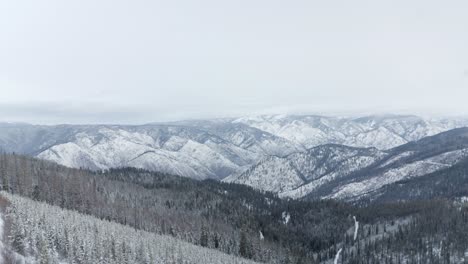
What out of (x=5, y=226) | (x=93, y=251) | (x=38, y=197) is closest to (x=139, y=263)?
(x=93, y=251)

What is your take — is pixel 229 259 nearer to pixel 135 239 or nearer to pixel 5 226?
pixel 135 239

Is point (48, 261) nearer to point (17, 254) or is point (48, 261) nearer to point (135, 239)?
point (17, 254)

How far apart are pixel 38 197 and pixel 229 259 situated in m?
94.3

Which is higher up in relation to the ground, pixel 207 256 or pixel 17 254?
pixel 17 254

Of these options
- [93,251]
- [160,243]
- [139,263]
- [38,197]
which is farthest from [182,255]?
[38,197]

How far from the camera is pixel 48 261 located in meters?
102

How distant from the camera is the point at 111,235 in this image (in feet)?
468

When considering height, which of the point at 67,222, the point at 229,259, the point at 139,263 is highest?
the point at 67,222

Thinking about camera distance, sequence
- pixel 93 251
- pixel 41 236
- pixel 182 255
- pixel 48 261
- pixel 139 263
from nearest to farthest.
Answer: pixel 48 261 < pixel 41 236 < pixel 93 251 < pixel 139 263 < pixel 182 255

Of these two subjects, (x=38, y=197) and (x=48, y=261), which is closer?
(x=48, y=261)

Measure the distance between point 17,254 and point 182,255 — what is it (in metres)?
61.1

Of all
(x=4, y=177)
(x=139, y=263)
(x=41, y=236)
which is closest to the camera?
(x=41, y=236)

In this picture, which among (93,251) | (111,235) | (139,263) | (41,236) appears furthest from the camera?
(111,235)

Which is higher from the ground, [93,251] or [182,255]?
[93,251]
